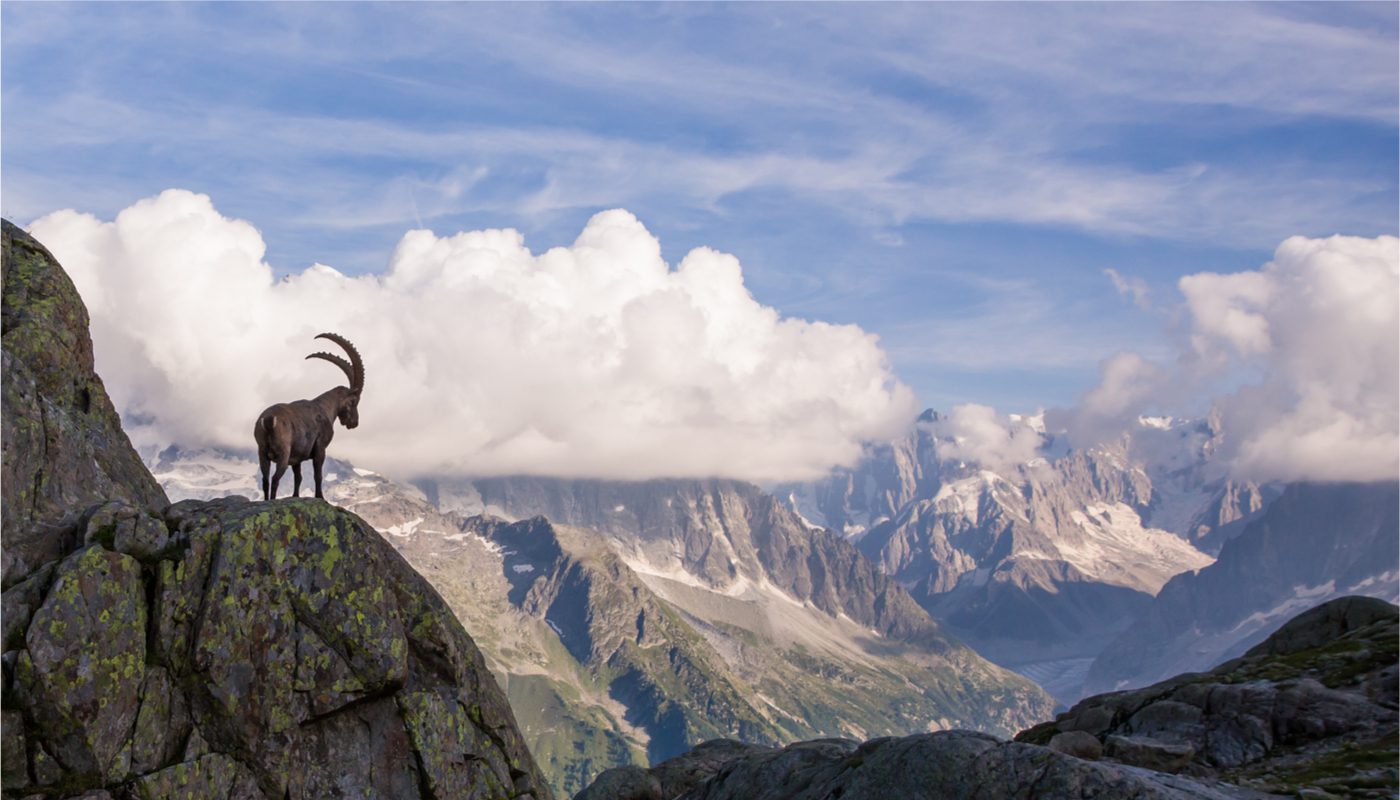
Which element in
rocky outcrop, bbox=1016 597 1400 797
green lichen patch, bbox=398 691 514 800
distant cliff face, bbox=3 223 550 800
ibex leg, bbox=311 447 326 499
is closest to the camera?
distant cliff face, bbox=3 223 550 800

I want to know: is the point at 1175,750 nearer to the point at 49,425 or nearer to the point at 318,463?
the point at 318,463

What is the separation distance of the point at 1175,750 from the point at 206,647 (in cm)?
3732

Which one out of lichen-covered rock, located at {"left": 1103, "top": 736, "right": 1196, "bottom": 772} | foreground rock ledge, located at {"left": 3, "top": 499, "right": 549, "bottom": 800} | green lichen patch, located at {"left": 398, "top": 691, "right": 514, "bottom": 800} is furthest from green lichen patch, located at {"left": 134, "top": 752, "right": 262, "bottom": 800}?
lichen-covered rock, located at {"left": 1103, "top": 736, "right": 1196, "bottom": 772}

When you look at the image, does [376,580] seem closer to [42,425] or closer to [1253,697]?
[42,425]

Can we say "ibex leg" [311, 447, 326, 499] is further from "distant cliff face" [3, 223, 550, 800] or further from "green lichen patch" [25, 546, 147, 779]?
"green lichen patch" [25, 546, 147, 779]

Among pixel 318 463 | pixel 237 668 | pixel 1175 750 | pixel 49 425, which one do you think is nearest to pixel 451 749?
pixel 237 668

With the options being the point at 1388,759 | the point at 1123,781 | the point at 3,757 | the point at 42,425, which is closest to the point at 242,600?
the point at 3,757

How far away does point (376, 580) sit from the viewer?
3744cm

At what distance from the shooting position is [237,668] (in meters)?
34.1

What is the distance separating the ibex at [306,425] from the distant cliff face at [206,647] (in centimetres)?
448

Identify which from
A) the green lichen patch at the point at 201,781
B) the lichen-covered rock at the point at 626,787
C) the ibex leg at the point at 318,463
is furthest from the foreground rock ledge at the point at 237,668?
the lichen-covered rock at the point at 626,787

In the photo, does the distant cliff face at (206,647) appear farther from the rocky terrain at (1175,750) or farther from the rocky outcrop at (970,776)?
the rocky terrain at (1175,750)

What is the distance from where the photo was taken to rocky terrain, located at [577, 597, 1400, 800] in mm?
33719

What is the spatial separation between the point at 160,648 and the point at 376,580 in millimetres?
6496
